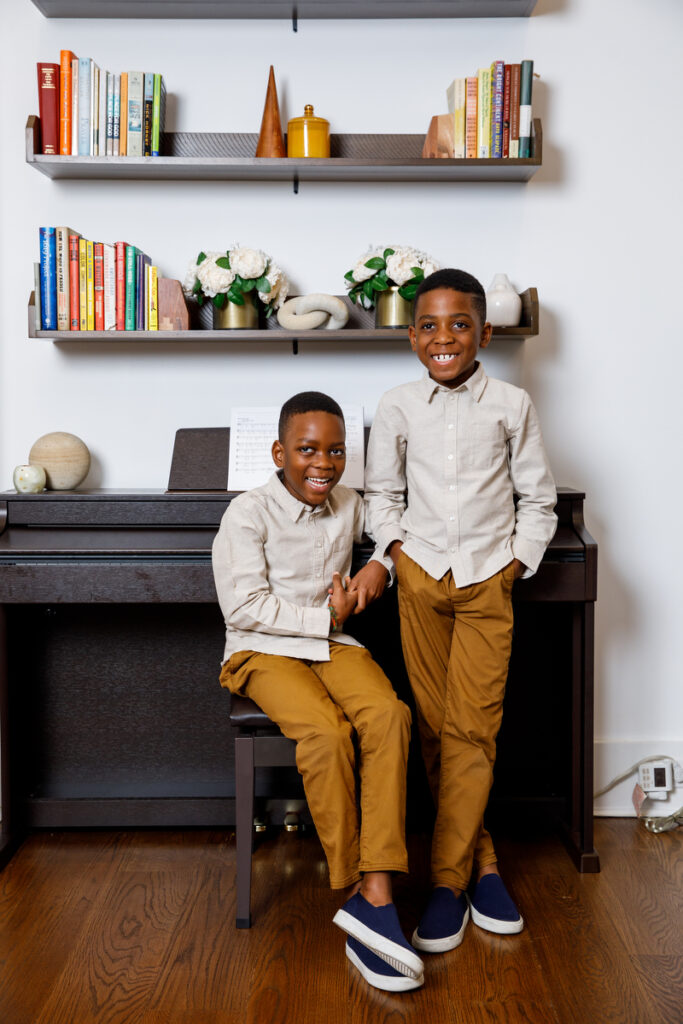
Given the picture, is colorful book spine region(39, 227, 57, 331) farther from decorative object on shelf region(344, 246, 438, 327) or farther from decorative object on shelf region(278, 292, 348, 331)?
decorative object on shelf region(344, 246, 438, 327)

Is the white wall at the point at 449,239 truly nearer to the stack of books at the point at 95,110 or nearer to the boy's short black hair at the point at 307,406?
the stack of books at the point at 95,110

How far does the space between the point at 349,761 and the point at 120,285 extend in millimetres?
1345

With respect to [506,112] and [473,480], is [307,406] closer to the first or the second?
[473,480]

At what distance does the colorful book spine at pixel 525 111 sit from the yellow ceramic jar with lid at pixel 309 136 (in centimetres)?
49

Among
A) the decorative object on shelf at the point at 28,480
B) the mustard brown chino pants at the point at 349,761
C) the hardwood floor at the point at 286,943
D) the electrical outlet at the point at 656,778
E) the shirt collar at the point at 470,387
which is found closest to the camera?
the hardwood floor at the point at 286,943

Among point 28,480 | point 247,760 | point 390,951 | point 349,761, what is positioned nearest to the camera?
point 390,951

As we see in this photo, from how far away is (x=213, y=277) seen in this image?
2.29 metres

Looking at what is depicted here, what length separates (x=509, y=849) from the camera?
7.43 feet

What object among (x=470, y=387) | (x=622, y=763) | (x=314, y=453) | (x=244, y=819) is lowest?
(x=622, y=763)

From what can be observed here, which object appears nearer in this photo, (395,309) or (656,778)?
(395,309)

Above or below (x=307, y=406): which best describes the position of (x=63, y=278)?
above

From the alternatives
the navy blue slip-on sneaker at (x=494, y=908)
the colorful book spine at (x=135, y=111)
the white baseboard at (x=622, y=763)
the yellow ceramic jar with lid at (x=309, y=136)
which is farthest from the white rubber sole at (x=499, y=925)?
the colorful book spine at (x=135, y=111)

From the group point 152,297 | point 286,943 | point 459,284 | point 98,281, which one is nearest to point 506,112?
point 459,284

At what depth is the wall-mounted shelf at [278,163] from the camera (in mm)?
2264
